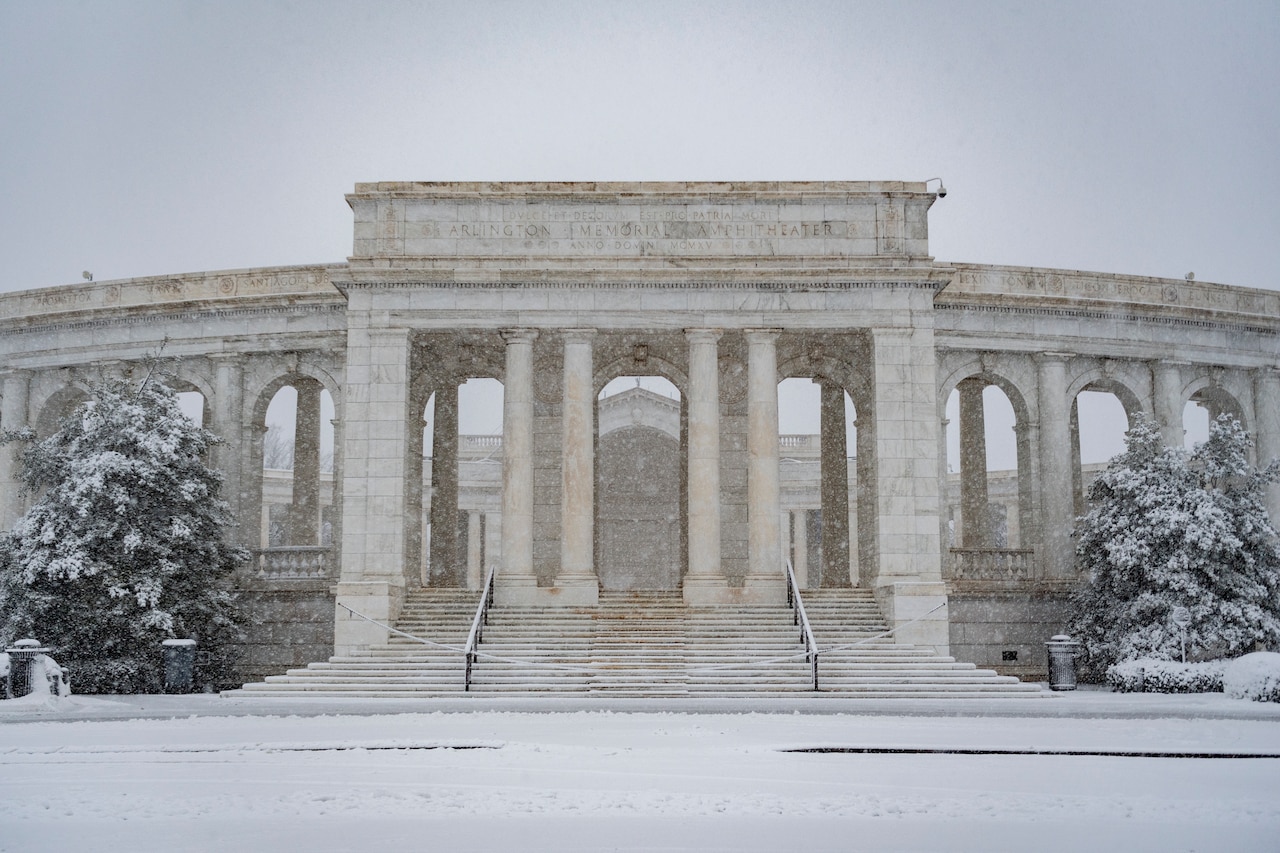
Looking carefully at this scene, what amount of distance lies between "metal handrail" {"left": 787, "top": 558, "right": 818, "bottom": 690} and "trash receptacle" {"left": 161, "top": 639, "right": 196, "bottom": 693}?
538 inches

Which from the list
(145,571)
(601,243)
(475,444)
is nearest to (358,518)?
(145,571)

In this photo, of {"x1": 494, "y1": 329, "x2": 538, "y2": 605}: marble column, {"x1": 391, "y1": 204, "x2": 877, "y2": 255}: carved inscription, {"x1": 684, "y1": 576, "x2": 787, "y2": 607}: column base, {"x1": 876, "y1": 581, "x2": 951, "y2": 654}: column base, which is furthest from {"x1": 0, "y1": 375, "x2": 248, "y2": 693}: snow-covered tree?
{"x1": 876, "y1": 581, "x2": 951, "y2": 654}: column base

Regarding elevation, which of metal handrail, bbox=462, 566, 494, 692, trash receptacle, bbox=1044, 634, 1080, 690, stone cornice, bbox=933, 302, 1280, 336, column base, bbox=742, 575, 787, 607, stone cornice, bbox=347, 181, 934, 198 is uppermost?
stone cornice, bbox=347, 181, 934, 198

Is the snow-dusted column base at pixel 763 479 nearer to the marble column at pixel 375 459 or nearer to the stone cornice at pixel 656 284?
the stone cornice at pixel 656 284

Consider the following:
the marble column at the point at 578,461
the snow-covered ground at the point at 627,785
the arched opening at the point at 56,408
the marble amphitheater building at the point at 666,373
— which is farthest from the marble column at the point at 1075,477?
the arched opening at the point at 56,408

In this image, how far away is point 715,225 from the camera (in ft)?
105

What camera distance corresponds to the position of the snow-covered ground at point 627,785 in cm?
1045

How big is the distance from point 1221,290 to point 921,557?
1621 cm

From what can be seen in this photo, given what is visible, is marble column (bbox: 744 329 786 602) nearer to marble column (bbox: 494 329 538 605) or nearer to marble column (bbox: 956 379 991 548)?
marble column (bbox: 494 329 538 605)

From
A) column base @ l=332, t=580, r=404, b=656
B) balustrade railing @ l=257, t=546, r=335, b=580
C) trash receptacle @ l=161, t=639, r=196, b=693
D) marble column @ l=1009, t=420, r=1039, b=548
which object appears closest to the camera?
trash receptacle @ l=161, t=639, r=196, b=693

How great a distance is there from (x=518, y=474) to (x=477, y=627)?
457 cm

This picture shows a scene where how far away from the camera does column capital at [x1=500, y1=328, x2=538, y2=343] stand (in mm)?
31359

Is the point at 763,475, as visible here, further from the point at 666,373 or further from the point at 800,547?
the point at 800,547

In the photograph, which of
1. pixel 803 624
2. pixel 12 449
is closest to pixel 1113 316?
pixel 803 624
